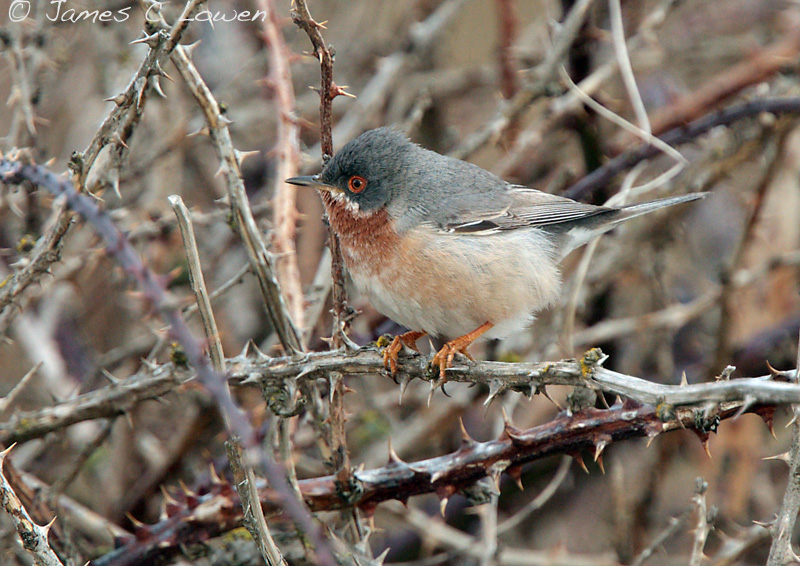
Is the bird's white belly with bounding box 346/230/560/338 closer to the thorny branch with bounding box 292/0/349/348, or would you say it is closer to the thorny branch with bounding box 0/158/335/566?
the thorny branch with bounding box 292/0/349/348

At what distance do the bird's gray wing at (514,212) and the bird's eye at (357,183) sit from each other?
422 millimetres

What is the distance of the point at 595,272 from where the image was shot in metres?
4.71

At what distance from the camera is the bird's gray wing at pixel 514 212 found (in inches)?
143

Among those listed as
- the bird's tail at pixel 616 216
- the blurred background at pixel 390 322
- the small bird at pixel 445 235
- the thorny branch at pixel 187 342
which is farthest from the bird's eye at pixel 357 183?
the thorny branch at pixel 187 342

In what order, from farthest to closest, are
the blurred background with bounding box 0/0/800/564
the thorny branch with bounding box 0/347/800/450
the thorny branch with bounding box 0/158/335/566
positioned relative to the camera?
the blurred background with bounding box 0/0/800/564
the thorny branch with bounding box 0/347/800/450
the thorny branch with bounding box 0/158/335/566

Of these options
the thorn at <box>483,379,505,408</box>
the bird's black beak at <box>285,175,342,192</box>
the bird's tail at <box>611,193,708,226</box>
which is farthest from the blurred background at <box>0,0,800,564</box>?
the thorn at <box>483,379,505,408</box>

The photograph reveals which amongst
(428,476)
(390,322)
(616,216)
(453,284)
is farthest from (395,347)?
(616,216)

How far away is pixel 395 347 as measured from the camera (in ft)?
10.5

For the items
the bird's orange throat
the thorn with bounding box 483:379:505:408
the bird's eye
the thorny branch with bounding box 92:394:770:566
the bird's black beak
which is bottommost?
the thorny branch with bounding box 92:394:770:566

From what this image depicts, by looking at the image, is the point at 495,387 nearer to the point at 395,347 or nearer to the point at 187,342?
the point at 395,347

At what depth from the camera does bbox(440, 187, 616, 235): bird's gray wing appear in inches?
143

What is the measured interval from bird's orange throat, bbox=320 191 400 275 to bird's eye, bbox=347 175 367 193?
7 cm

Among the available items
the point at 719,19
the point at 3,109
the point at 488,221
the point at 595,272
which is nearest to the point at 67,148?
the point at 3,109

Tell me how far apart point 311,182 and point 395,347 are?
0.86 meters
